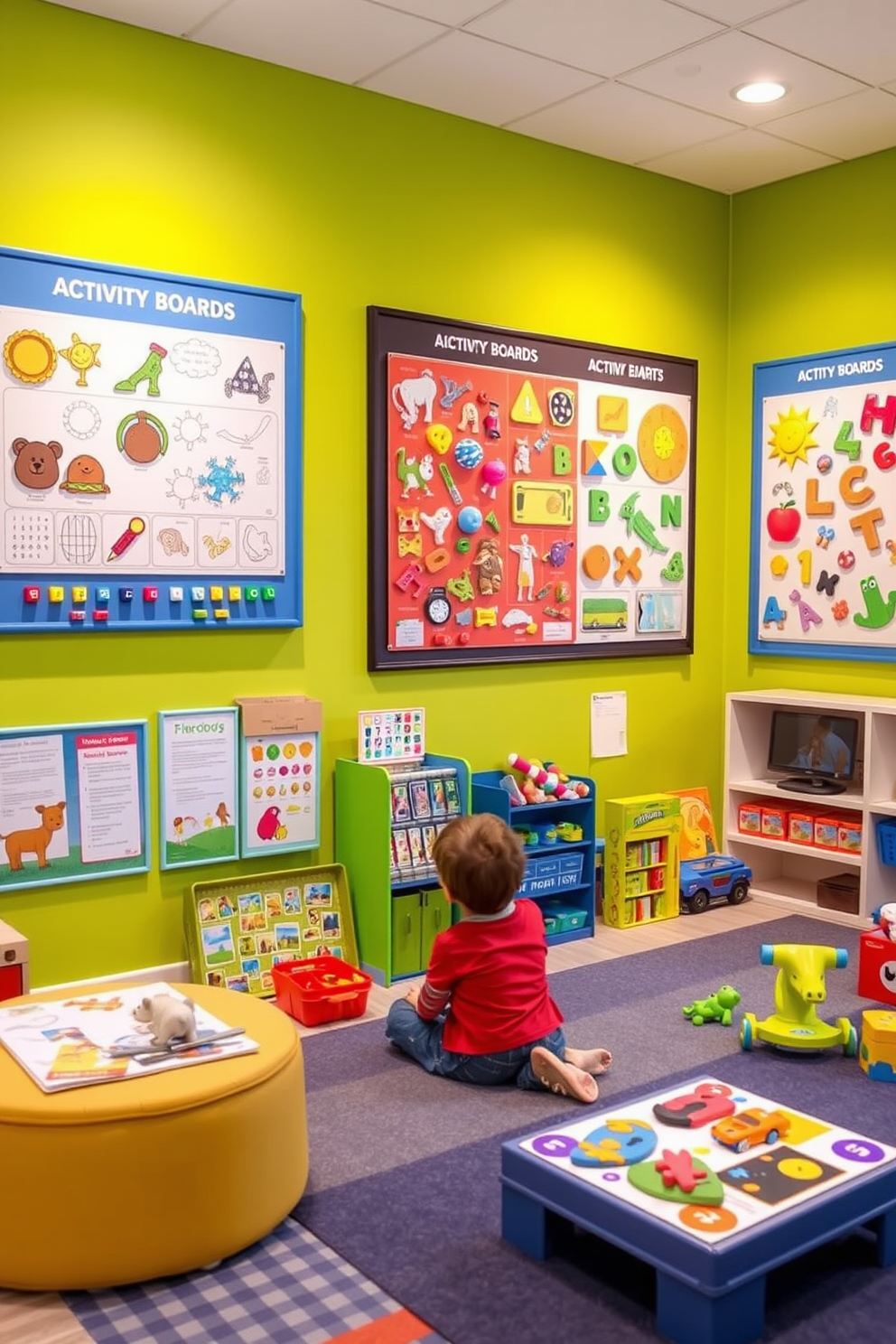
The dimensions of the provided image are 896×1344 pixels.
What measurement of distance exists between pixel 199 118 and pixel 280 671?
5.77 ft

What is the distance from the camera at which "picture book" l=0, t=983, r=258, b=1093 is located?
2.42 meters

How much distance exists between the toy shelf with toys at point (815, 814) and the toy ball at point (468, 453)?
1522 millimetres

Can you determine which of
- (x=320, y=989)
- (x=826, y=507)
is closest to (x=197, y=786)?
(x=320, y=989)

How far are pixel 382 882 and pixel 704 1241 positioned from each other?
6.92 feet

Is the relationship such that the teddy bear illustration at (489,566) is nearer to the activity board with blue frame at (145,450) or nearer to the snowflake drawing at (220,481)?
the activity board with blue frame at (145,450)

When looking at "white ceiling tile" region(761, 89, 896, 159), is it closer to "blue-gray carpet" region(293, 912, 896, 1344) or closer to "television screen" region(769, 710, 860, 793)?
"television screen" region(769, 710, 860, 793)

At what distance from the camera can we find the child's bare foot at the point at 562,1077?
3.17 meters

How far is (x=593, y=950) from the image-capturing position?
A: 4.57m

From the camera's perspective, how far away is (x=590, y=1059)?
10.9 ft

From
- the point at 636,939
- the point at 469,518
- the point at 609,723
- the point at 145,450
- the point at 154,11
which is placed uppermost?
the point at 154,11

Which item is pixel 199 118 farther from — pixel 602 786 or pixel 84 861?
pixel 602 786

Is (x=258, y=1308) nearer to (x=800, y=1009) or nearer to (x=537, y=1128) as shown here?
(x=537, y=1128)

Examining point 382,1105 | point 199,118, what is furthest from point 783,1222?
point 199,118

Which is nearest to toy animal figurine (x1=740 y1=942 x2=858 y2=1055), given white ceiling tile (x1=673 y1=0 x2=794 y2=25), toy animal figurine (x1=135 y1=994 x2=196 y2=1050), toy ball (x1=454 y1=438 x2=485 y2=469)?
toy animal figurine (x1=135 y1=994 x2=196 y2=1050)
